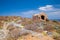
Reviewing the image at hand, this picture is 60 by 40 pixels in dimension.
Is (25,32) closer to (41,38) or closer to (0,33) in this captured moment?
(41,38)

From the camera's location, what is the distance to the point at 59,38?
7.76m

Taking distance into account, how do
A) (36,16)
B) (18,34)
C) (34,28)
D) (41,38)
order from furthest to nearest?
(36,16) < (34,28) < (18,34) < (41,38)

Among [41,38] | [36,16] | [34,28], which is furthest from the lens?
[36,16]

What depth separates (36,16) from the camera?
13258mm

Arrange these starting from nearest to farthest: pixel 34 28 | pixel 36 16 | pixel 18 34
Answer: pixel 18 34
pixel 34 28
pixel 36 16

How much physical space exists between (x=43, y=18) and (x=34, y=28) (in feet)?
16.9

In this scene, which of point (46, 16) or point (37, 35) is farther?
point (46, 16)

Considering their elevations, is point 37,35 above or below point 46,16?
below

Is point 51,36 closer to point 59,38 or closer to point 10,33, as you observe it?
point 59,38

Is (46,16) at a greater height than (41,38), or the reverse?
(46,16)

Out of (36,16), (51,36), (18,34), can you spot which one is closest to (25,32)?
(18,34)

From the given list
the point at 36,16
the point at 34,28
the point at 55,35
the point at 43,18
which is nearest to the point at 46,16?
the point at 43,18

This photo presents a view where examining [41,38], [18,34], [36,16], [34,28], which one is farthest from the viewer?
[36,16]

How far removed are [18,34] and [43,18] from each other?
6449 mm
